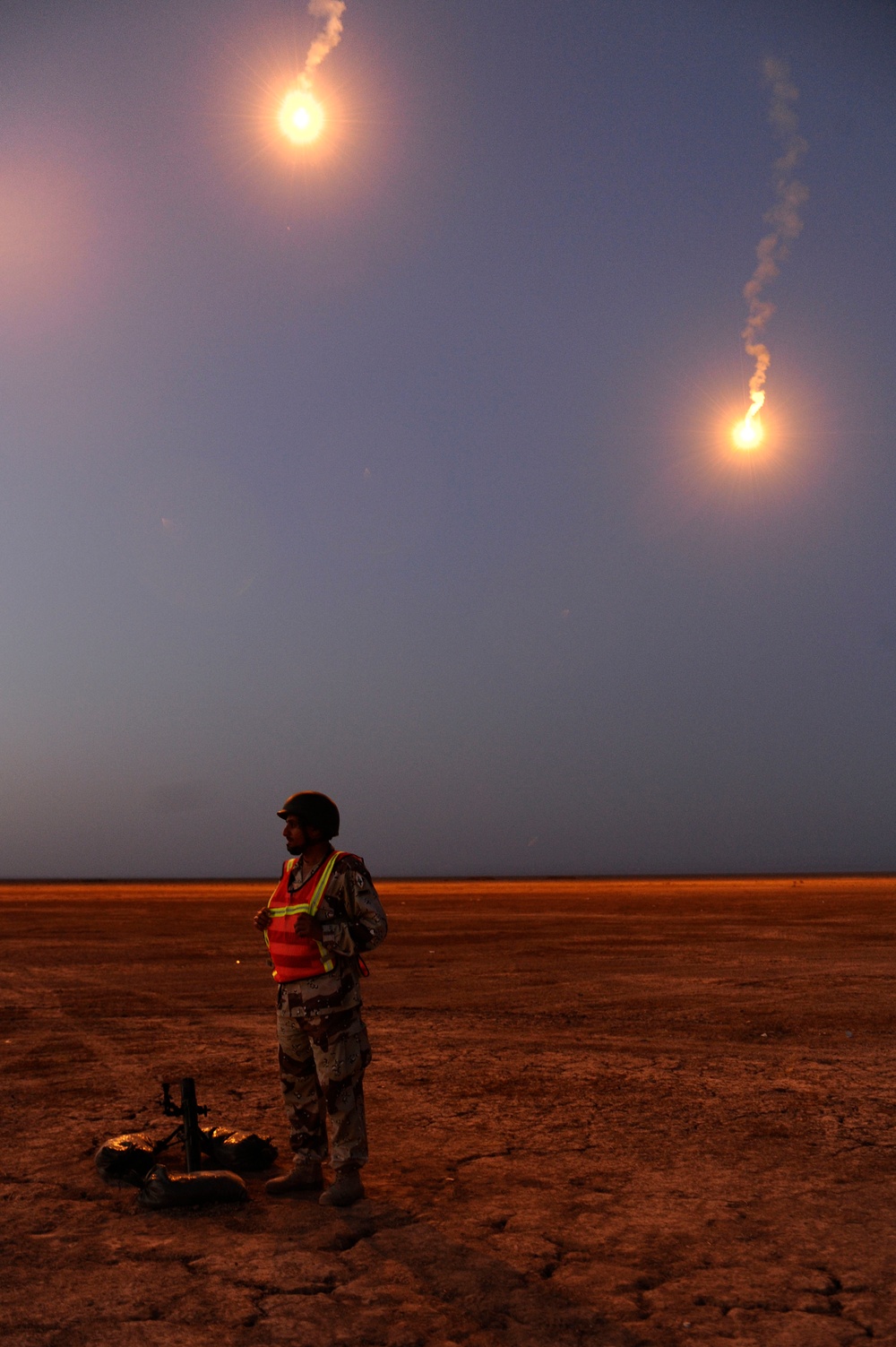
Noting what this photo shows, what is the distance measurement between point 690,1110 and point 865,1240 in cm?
219

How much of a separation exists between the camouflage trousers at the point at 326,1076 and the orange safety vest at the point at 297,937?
19 cm

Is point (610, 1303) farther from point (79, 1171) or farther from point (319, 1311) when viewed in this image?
point (79, 1171)

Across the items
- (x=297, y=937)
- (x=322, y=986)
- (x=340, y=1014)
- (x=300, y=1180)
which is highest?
(x=297, y=937)

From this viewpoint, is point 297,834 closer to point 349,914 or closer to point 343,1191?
point 349,914

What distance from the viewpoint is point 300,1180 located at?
484 cm

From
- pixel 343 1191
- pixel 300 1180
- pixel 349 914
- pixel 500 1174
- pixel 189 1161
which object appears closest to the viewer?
pixel 343 1191

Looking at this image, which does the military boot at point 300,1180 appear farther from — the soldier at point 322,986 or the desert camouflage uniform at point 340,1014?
the desert camouflage uniform at point 340,1014

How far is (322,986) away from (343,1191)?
38.6 inches

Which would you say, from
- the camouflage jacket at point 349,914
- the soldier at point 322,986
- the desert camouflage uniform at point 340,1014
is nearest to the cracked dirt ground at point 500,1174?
the soldier at point 322,986

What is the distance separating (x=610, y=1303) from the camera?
3.63 meters

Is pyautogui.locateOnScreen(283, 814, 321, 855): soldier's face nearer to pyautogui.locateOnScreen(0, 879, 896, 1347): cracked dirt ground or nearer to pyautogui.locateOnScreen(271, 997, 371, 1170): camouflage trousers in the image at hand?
pyautogui.locateOnScreen(271, 997, 371, 1170): camouflage trousers

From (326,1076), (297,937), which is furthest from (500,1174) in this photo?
(297,937)

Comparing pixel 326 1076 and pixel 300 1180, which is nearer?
pixel 326 1076

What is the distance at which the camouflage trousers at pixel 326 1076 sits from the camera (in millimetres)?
4668
